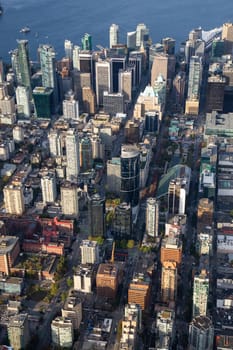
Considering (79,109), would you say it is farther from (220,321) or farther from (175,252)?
(220,321)

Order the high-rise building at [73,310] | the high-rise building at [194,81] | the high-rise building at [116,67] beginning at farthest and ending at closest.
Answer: the high-rise building at [116,67]
the high-rise building at [194,81]
the high-rise building at [73,310]

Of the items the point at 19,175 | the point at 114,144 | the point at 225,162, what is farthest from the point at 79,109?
the point at 225,162

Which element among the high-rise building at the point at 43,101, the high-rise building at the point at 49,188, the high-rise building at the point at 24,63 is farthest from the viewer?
the high-rise building at the point at 24,63

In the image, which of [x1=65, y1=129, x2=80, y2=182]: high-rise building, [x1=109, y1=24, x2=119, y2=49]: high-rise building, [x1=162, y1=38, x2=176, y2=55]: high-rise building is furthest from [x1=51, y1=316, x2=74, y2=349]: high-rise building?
[x1=109, y1=24, x2=119, y2=49]: high-rise building

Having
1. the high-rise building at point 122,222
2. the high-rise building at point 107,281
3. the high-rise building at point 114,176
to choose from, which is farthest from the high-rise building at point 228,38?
the high-rise building at point 107,281

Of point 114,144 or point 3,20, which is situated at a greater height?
point 3,20

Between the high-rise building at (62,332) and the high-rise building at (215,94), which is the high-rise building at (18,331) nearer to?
the high-rise building at (62,332)
